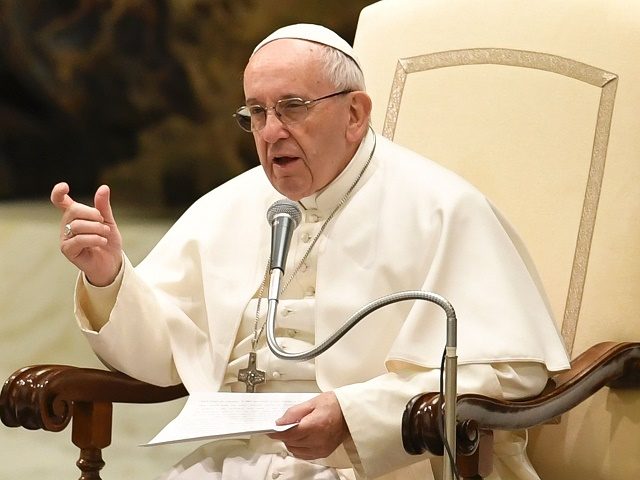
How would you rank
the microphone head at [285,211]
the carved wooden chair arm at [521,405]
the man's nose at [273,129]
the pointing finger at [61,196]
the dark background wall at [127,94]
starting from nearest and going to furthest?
the carved wooden chair arm at [521,405], the microphone head at [285,211], the pointing finger at [61,196], the man's nose at [273,129], the dark background wall at [127,94]

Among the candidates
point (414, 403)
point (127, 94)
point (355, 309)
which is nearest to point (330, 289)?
point (355, 309)

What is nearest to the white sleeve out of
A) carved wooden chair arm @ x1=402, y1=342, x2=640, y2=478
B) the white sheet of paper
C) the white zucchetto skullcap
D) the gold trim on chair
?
the white sheet of paper

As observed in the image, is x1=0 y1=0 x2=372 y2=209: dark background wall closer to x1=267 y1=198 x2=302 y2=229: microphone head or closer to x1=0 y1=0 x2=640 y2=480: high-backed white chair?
x1=0 y1=0 x2=640 y2=480: high-backed white chair

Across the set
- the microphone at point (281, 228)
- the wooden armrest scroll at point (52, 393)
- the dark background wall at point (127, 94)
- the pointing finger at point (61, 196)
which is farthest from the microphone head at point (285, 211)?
the dark background wall at point (127, 94)

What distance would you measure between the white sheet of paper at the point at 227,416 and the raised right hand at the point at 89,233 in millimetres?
390

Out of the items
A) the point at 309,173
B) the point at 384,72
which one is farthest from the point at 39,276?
the point at 309,173

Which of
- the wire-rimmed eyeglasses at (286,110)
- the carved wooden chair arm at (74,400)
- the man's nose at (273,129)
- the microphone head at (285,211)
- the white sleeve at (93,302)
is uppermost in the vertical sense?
the wire-rimmed eyeglasses at (286,110)

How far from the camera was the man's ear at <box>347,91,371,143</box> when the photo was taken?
310 cm

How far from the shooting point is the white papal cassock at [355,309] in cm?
282

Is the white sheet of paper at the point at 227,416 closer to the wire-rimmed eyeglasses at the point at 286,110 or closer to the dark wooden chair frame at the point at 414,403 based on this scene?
the dark wooden chair frame at the point at 414,403

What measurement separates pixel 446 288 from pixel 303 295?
1.36 feet

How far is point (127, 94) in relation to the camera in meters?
6.83

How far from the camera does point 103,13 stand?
687 cm

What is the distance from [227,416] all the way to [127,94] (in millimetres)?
4396
